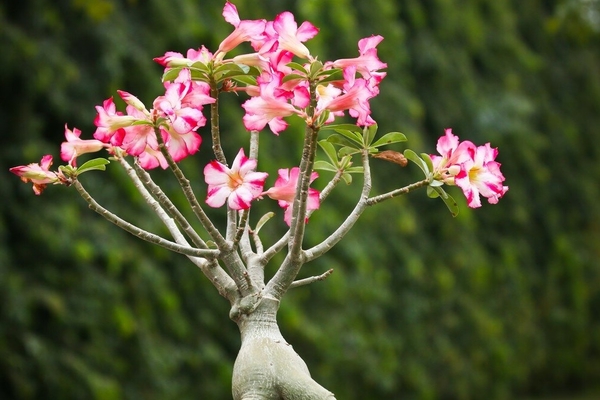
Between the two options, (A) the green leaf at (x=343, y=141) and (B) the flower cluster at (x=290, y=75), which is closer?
(B) the flower cluster at (x=290, y=75)

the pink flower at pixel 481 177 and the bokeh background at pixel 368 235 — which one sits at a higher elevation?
the bokeh background at pixel 368 235

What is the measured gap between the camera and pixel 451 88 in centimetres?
552

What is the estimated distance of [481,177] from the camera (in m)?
0.86

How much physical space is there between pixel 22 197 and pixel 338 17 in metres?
2.07

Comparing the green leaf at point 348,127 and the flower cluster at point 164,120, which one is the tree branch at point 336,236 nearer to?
the green leaf at point 348,127

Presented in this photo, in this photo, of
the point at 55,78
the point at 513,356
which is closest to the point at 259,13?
the point at 55,78

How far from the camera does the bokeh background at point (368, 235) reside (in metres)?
3.09

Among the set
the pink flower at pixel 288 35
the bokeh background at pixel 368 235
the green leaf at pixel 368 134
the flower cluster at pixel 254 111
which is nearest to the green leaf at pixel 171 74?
the flower cluster at pixel 254 111

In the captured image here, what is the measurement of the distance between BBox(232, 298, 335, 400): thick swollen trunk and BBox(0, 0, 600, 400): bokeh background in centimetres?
229

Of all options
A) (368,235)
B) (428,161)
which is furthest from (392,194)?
(368,235)

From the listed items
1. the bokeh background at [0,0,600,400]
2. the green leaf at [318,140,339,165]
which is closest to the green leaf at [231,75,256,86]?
the green leaf at [318,140,339,165]

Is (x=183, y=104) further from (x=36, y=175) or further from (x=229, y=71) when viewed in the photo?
(x=36, y=175)

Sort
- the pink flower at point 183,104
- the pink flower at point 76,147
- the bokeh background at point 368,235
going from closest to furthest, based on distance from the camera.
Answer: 1. the pink flower at point 183,104
2. the pink flower at point 76,147
3. the bokeh background at point 368,235

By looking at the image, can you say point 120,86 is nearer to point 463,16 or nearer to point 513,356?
point 463,16
